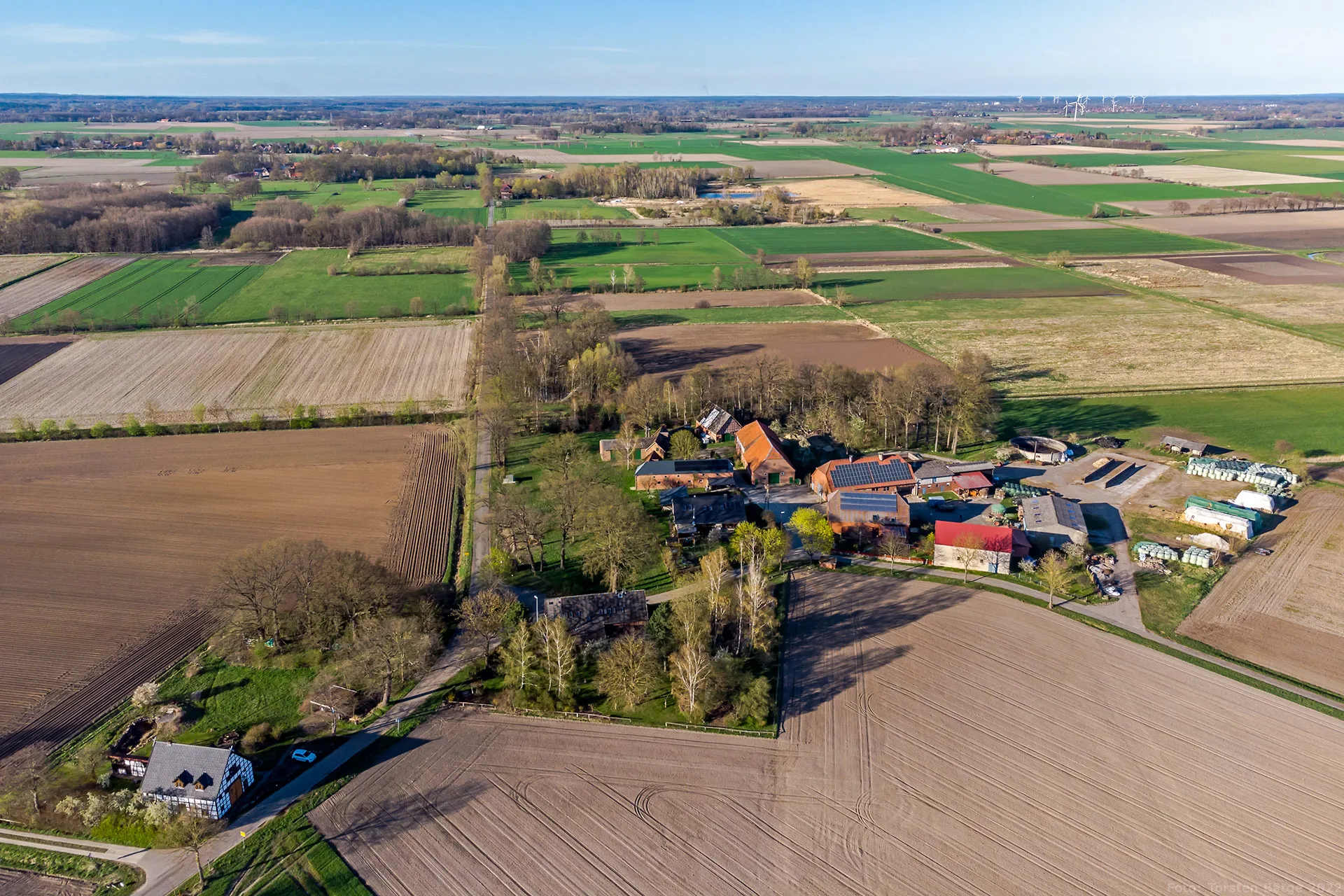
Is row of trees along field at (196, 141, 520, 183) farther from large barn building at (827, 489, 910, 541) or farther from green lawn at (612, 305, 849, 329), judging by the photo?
large barn building at (827, 489, 910, 541)

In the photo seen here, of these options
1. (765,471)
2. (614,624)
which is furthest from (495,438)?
(614,624)

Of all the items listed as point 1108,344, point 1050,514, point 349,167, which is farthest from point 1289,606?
point 349,167

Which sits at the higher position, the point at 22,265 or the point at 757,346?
the point at 22,265

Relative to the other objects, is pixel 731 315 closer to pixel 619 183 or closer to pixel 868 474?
pixel 868 474

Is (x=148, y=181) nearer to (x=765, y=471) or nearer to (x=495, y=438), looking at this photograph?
(x=495, y=438)

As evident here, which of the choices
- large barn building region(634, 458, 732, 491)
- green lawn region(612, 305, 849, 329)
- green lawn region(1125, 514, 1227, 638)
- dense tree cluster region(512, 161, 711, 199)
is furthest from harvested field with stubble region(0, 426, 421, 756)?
dense tree cluster region(512, 161, 711, 199)

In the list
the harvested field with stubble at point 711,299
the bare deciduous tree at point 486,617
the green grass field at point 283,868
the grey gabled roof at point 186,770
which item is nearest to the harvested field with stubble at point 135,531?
the grey gabled roof at point 186,770
